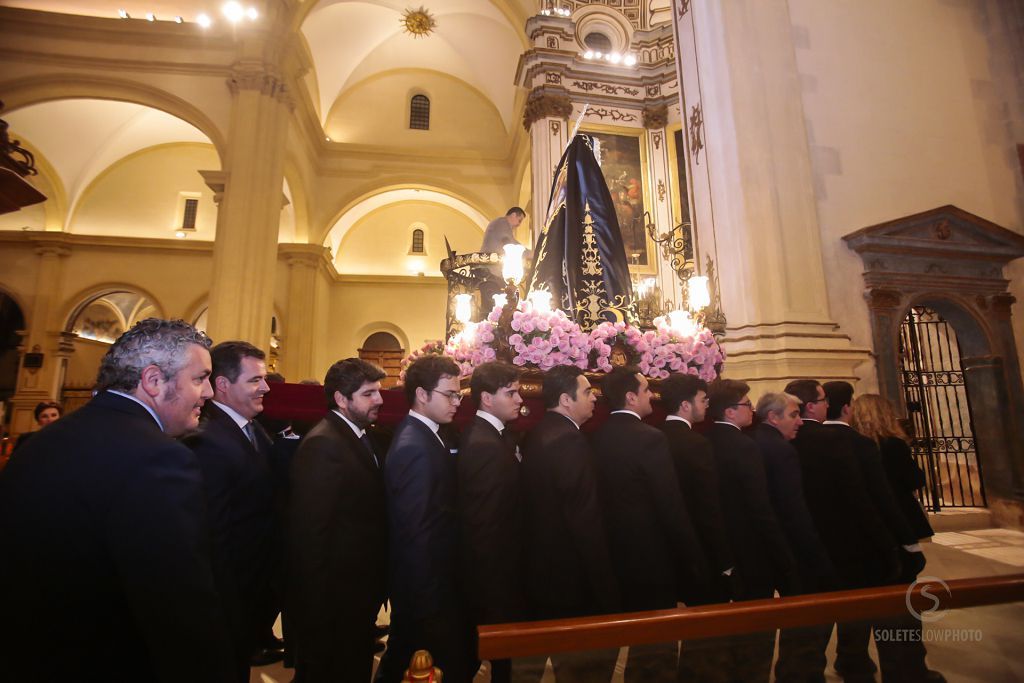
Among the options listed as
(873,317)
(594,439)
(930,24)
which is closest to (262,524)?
(594,439)

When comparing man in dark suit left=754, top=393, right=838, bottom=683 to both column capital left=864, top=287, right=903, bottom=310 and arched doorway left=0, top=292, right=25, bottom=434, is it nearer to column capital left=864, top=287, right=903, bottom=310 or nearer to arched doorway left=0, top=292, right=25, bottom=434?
column capital left=864, top=287, right=903, bottom=310

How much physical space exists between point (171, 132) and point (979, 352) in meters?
19.3

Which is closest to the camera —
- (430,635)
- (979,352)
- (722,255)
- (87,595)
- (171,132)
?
(87,595)

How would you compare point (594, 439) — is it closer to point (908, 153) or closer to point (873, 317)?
point (873, 317)

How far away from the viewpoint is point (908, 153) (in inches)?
216

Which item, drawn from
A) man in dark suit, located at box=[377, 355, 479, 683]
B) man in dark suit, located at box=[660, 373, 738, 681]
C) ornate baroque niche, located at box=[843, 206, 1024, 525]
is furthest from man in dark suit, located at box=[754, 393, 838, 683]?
ornate baroque niche, located at box=[843, 206, 1024, 525]

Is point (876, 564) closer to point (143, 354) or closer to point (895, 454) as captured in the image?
point (895, 454)

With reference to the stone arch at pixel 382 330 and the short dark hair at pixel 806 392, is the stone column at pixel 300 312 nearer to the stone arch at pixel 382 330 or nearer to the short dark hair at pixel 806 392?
the stone arch at pixel 382 330

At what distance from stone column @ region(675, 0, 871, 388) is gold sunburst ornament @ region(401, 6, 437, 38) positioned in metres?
13.5

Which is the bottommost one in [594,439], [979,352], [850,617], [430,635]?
[430,635]

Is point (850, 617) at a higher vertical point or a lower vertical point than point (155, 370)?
lower

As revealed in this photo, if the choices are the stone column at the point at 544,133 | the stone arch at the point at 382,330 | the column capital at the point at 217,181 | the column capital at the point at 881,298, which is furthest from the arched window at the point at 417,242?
the column capital at the point at 881,298

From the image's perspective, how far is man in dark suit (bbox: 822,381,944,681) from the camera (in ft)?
5.12

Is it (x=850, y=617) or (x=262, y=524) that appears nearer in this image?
(x=850, y=617)
